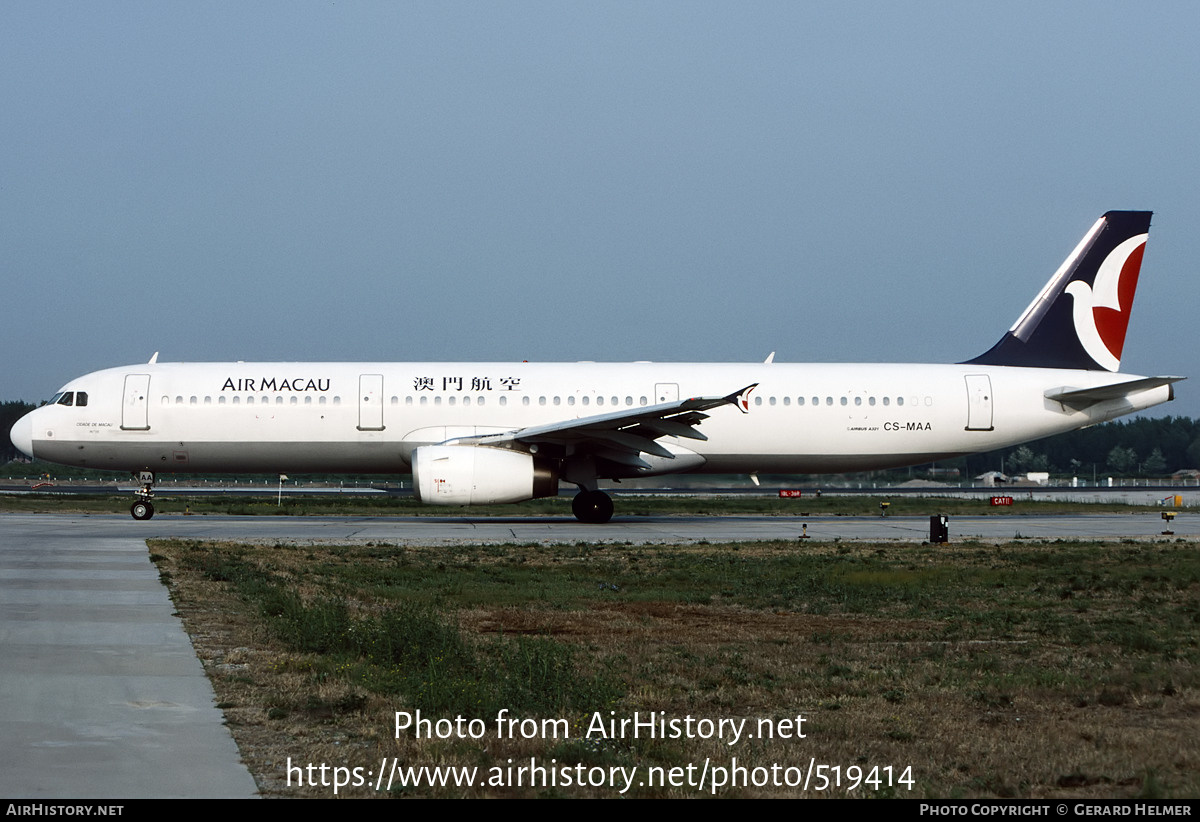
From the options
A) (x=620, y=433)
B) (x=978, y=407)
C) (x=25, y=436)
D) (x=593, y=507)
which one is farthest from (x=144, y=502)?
(x=978, y=407)

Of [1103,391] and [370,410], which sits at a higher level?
[1103,391]

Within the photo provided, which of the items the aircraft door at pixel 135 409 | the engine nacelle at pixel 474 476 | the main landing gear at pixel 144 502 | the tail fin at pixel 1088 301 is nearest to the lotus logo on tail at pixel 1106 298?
the tail fin at pixel 1088 301

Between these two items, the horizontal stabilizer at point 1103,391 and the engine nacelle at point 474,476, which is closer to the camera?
the engine nacelle at point 474,476

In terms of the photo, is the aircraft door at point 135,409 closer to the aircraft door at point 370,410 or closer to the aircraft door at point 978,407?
the aircraft door at point 370,410

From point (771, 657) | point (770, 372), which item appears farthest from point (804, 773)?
point (770, 372)

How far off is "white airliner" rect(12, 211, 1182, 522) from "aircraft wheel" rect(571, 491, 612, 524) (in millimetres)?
37

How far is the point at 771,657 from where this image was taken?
9203mm

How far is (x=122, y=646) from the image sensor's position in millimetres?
9258

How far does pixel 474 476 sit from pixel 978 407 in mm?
12106

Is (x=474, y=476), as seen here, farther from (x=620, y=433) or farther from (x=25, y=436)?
(x=25, y=436)

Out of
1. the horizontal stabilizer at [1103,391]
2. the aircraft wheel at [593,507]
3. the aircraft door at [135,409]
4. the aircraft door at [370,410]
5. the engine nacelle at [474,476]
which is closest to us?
the engine nacelle at [474,476]

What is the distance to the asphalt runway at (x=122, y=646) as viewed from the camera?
18.0ft

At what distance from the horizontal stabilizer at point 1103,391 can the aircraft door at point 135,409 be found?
2078 centimetres
